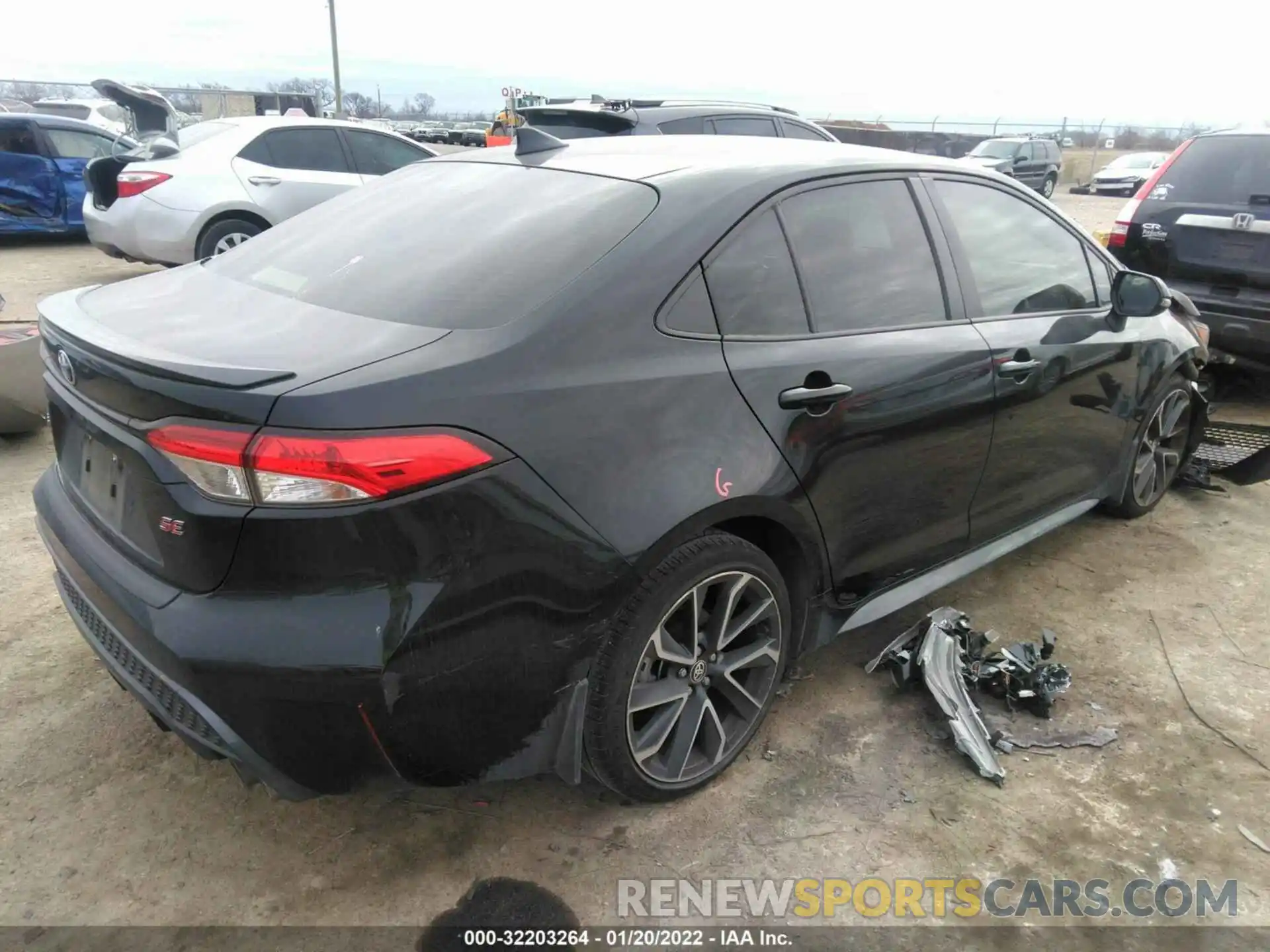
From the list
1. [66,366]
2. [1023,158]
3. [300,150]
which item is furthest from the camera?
[1023,158]

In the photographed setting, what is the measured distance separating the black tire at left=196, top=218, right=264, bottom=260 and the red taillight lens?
57 centimetres

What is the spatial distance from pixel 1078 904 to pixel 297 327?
7.64ft

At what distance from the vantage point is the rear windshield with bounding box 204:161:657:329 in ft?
7.18

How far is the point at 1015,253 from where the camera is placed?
3.33 m

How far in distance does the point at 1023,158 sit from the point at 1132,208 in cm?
1918

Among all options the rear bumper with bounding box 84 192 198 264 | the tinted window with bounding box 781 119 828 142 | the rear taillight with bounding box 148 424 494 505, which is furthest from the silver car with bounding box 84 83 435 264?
the rear taillight with bounding box 148 424 494 505

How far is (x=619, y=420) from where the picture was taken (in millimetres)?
2107

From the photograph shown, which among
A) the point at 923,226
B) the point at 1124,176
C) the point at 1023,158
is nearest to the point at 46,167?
the point at 923,226

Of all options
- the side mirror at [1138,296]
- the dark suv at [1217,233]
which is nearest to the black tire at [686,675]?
the side mirror at [1138,296]

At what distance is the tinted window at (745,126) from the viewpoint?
24.4ft

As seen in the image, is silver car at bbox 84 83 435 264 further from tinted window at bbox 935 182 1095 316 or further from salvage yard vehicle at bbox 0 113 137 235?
tinted window at bbox 935 182 1095 316

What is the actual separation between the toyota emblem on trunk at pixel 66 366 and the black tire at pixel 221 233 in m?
6.44

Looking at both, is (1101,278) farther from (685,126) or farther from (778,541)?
(685,126)

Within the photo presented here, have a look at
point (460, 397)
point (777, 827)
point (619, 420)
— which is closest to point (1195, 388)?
point (777, 827)
